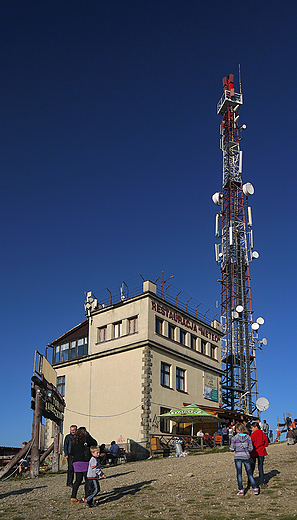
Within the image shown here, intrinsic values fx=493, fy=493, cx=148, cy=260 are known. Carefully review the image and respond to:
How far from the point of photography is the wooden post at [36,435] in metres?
21.0

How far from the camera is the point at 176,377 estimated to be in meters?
33.8

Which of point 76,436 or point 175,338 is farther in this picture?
point 175,338

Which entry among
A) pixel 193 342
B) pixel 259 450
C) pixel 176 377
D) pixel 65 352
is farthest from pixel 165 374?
pixel 259 450

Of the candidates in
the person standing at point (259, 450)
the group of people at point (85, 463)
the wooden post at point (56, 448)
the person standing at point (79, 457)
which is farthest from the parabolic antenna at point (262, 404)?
the person standing at point (79, 457)

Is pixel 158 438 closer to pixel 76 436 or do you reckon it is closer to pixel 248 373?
pixel 76 436

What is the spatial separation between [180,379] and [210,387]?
4050 millimetres

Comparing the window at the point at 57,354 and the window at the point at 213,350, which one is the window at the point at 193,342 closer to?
the window at the point at 213,350

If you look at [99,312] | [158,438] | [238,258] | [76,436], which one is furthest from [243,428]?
[238,258]

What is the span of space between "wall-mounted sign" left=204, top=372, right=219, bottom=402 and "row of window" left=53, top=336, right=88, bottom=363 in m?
9.26

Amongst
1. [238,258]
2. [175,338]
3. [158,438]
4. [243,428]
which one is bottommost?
[158,438]

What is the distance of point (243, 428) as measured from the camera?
38.3 ft

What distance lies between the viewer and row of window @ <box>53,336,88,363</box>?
36656mm

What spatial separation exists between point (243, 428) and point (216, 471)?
486 centimetres

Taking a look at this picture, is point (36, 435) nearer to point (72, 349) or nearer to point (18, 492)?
point (18, 492)
